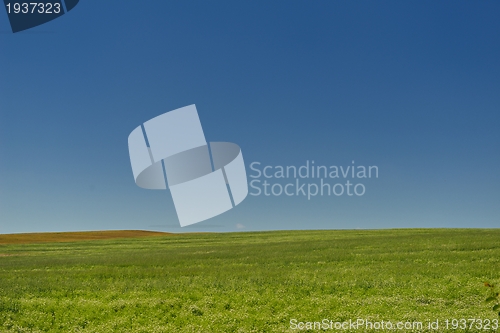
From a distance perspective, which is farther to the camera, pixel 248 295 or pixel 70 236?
pixel 70 236

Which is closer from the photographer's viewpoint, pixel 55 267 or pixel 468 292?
pixel 468 292

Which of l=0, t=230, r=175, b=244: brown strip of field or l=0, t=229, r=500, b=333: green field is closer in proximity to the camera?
l=0, t=229, r=500, b=333: green field

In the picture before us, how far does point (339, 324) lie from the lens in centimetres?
1620

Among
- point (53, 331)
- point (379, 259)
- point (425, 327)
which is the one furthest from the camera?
point (379, 259)

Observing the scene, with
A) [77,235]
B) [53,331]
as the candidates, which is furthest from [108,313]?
[77,235]

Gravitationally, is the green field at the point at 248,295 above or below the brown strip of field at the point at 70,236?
below

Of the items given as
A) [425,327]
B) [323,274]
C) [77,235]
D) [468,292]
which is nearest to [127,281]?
[323,274]

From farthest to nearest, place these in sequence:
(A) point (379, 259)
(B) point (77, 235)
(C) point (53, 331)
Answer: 1. (B) point (77, 235)
2. (A) point (379, 259)
3. (C) point (53, 331)

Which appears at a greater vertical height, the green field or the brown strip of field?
the brown strip of field

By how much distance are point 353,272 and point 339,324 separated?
8049mm

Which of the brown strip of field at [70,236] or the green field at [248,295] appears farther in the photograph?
the brown strip of field at [70,236]

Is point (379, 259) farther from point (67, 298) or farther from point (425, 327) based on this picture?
point (67, 298)

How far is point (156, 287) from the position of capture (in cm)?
2158

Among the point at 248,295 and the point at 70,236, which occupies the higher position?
the point at 70,236
